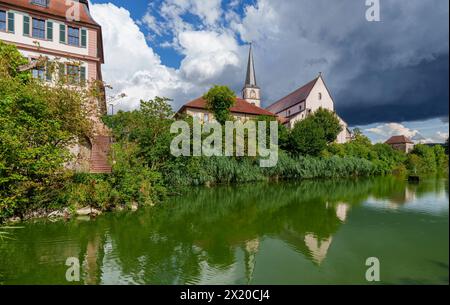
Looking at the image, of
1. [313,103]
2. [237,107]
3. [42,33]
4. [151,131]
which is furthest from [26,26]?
[313,103]

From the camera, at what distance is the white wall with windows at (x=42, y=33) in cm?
1587

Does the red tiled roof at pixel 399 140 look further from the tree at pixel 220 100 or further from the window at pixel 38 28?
the window at pixel 38 28

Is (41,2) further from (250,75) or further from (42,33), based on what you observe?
(250,75)

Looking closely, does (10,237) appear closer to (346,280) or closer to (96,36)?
(346,280)

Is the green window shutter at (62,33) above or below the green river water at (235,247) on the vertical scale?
above

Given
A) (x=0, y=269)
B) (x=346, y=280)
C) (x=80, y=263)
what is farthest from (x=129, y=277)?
(x=346, y=280)

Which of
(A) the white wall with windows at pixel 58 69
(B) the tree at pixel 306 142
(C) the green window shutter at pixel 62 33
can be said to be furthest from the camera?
(B) the tree at pixel 306 142

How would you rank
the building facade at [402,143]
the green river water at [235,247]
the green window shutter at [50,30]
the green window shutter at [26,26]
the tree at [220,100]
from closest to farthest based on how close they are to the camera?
the green river water at [235,247] → the green window shutter at [26,26] → the green window shutter at [50,30] → the tree at [220,100] → the building facade at [402,143]

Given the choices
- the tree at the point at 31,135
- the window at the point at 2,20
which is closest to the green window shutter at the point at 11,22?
the window at the point at 2,20

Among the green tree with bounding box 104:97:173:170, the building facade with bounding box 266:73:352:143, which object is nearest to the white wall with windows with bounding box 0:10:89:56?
the green tree with bounding box 104:97:173:170

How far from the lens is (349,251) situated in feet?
23.4

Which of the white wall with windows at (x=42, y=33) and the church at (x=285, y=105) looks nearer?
the white wall with windows at (x=42, y=33)

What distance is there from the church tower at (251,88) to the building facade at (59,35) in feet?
141

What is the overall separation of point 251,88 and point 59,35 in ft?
151
